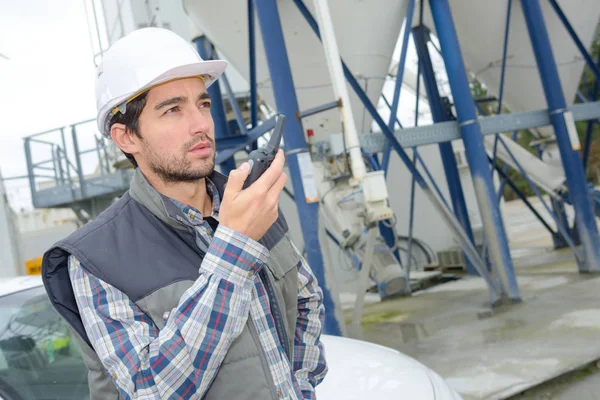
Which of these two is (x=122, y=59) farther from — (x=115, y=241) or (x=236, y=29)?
(x=236, y=29)

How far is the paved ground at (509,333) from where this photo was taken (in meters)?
3.34

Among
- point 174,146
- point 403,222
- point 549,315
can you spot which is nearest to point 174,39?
point 174,146

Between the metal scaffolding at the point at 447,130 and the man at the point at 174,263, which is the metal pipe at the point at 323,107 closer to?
the metal scaffolding at the point at 447,130

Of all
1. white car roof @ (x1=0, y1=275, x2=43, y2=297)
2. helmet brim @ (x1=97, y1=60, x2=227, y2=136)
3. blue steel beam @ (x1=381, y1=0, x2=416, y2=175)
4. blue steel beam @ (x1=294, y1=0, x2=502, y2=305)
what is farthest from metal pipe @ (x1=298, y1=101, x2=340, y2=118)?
helmet brim @ (x1=97, y1=60, x2=227, y2=136)

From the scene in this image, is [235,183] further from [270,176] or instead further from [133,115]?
[133,115]

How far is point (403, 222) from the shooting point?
10.1m

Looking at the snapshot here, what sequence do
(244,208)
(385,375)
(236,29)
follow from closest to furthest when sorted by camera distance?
(244,208) < (385,375) < (236,29)

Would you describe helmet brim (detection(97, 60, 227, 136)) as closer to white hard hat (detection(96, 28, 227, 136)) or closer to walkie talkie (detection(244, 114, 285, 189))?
white hard hat (detection(96, 28, 227, 136))

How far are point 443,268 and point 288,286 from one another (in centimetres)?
814

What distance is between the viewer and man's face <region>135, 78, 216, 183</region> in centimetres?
117

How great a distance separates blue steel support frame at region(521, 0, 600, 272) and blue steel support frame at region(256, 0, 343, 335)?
3288mm

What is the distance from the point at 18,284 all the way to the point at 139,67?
165 centimetres

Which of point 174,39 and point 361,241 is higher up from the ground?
point 174,39

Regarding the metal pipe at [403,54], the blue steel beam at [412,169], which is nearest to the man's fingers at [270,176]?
the blue steel beam at [412,169]
